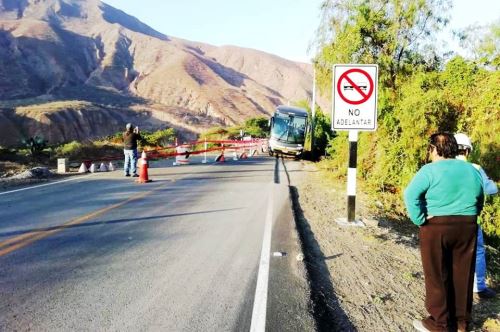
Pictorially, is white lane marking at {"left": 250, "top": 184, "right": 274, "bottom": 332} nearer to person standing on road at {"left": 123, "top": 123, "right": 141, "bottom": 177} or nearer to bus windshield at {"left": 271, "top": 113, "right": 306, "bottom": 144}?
person standing on road at {"left": 123, "top": 123, "right": 141, "bottom": 177}

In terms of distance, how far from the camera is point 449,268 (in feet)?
13.5

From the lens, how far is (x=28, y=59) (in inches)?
4486

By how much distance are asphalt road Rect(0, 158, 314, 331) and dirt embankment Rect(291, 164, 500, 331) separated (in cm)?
33

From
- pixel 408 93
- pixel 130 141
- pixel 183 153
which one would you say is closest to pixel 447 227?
pixel 408 93

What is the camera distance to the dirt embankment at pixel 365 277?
4.42 m

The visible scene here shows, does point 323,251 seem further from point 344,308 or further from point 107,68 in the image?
point 107,68

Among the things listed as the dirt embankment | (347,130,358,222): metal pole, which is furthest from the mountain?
the dirt embankment

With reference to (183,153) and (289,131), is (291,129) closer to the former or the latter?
(289,131)

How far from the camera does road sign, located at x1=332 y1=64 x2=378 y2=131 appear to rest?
8164mm

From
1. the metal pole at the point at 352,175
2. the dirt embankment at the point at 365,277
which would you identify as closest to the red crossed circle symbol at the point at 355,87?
the metal pole at the point at 352,175

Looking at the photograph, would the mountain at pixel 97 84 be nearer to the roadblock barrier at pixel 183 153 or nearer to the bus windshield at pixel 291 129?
the roadblock barrier at pixel 183 153

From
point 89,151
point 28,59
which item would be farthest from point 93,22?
point 89,151

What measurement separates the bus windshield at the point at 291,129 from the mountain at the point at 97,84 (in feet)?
174

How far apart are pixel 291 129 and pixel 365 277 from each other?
2230 cm
